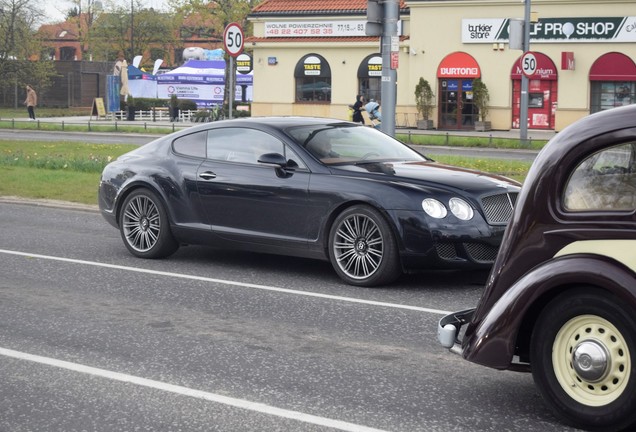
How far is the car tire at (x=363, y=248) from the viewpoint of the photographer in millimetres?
9070

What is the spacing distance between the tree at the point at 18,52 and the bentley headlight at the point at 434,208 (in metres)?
60.0

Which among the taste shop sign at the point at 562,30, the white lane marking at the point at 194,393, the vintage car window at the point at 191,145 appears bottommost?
the white lane marking at the point at 194,393

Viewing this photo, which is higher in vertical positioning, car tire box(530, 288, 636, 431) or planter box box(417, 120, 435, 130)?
planter box box(417, 120, 435, 130)

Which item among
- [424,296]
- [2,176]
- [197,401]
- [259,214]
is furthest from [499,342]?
[2,176]

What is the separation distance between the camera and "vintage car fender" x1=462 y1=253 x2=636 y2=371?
5.16 metres

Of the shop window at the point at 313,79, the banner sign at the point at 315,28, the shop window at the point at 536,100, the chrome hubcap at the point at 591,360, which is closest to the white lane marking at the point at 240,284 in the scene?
the chrome hubcap at the point at 591,360

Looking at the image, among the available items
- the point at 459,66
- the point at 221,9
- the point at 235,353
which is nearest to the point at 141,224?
the point at 235,353

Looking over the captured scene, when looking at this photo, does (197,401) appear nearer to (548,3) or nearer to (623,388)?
(623,388)

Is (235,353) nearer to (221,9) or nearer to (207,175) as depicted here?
(207,175)

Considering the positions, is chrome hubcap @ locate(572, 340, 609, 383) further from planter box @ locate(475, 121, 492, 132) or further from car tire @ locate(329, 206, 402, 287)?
planter box @ locate(475, 121, 492, 132)

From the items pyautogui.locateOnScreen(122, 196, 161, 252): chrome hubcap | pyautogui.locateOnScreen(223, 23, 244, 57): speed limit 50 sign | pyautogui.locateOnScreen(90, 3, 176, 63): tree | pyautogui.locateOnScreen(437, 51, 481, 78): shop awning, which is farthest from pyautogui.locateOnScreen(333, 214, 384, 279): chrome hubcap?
pyautogui.locateOnScreen(90, 3, 176, 63): tree

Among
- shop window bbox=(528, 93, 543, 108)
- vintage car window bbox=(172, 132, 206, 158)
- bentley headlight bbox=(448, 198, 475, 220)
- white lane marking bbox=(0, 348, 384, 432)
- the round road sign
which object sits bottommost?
white lane marking bbox=(0, 348, 384, 432)

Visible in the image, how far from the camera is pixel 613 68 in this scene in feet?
141

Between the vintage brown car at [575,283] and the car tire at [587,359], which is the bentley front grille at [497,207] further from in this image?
the car tire at [587,359]
